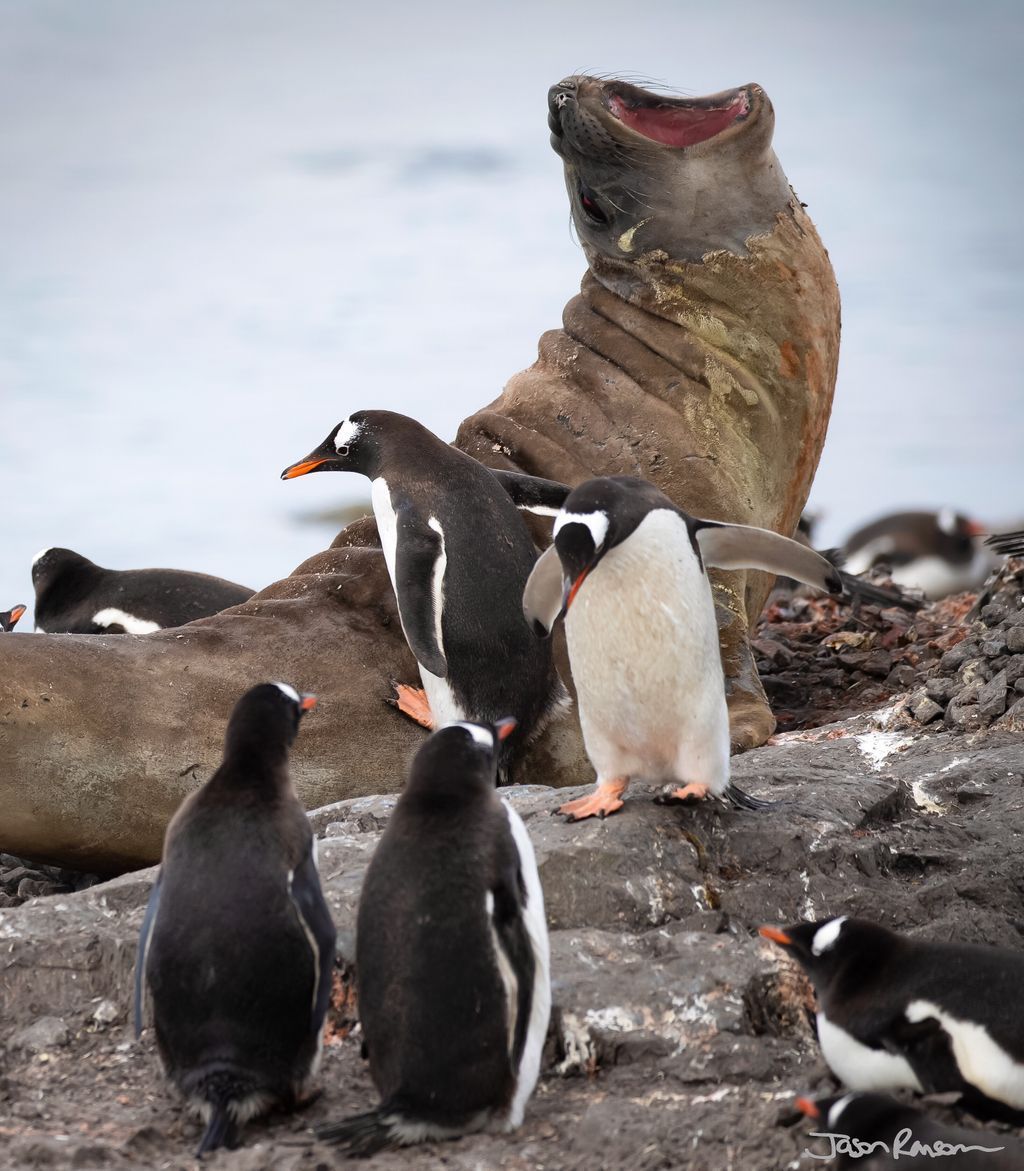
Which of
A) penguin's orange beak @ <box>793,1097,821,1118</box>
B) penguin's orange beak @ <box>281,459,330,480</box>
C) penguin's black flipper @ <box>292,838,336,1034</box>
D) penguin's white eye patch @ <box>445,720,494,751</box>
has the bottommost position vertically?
penguin's orange beak @ <box>793,1097,821,1118</box>

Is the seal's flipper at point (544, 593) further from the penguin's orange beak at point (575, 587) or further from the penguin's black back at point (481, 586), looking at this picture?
the penguin's black back at point (481, 586)

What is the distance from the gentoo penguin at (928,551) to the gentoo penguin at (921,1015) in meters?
8.90

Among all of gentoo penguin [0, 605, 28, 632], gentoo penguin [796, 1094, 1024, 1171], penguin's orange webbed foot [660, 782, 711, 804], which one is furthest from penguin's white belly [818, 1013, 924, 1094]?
gentoo penguin [0, 605, 28, 632]

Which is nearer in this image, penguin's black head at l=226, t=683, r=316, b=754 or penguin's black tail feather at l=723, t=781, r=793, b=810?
penguin's black head at l=226, t=683, r=316, b=754

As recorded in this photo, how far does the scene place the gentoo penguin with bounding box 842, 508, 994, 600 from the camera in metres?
12.1

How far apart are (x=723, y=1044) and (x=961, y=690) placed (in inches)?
135

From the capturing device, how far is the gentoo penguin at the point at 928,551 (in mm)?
12055

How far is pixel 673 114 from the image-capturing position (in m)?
6.77

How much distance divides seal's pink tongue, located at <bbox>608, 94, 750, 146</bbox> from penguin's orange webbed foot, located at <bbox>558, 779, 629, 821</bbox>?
3.58m

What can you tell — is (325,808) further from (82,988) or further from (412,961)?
(412,961)

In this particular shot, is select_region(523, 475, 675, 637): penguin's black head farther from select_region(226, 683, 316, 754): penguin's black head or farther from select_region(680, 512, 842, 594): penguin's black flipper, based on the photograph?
select_region(226, 683, 316, 754): penguin's black head

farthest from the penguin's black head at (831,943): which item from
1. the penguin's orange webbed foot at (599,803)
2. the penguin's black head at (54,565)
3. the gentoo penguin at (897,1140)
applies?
the penguin's black head at (54,565)

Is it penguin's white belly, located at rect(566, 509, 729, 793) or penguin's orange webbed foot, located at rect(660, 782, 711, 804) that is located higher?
penguin's white belly, located at rect(566, 509, 729, 793)

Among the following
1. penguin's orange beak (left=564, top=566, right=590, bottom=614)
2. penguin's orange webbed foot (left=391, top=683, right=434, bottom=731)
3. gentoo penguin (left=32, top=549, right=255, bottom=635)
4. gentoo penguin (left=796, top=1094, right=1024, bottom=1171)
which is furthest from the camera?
gentoo penguin (left=32, top=549, right=255, bottom=635)
